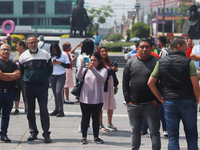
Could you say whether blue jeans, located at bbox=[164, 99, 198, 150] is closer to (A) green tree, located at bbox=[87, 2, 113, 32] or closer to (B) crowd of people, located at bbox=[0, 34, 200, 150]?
(B) crowd of people, located at bbox=[0, 34, 200, 150]

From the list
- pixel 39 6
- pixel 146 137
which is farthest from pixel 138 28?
pixel 146 137

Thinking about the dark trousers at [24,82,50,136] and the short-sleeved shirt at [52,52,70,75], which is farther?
the short-sleeved shirt at [52,52,70,75]

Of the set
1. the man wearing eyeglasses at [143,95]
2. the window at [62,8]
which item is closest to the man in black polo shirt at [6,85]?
the man wearing eyeglasses at [143,95]

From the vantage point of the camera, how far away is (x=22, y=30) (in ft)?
238

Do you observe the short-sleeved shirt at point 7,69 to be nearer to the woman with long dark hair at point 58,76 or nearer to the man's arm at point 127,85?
the woman with long dark hair at point 58,76

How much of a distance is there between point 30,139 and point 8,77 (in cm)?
124

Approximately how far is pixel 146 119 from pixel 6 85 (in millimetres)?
2837

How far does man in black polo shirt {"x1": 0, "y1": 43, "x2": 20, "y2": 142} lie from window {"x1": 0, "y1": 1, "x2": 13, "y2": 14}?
270 ft

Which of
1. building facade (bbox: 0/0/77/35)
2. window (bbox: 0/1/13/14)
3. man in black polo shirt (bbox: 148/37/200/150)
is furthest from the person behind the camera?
window (bbox: 0/1/13/14)

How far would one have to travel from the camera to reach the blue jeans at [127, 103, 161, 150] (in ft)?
14.5

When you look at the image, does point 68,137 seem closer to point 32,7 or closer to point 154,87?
point 154,87

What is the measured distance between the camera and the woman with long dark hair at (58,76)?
796cm

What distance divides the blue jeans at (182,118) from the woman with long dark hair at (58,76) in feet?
13.6

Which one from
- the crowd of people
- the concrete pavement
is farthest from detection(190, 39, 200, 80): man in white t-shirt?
the crowd of people
